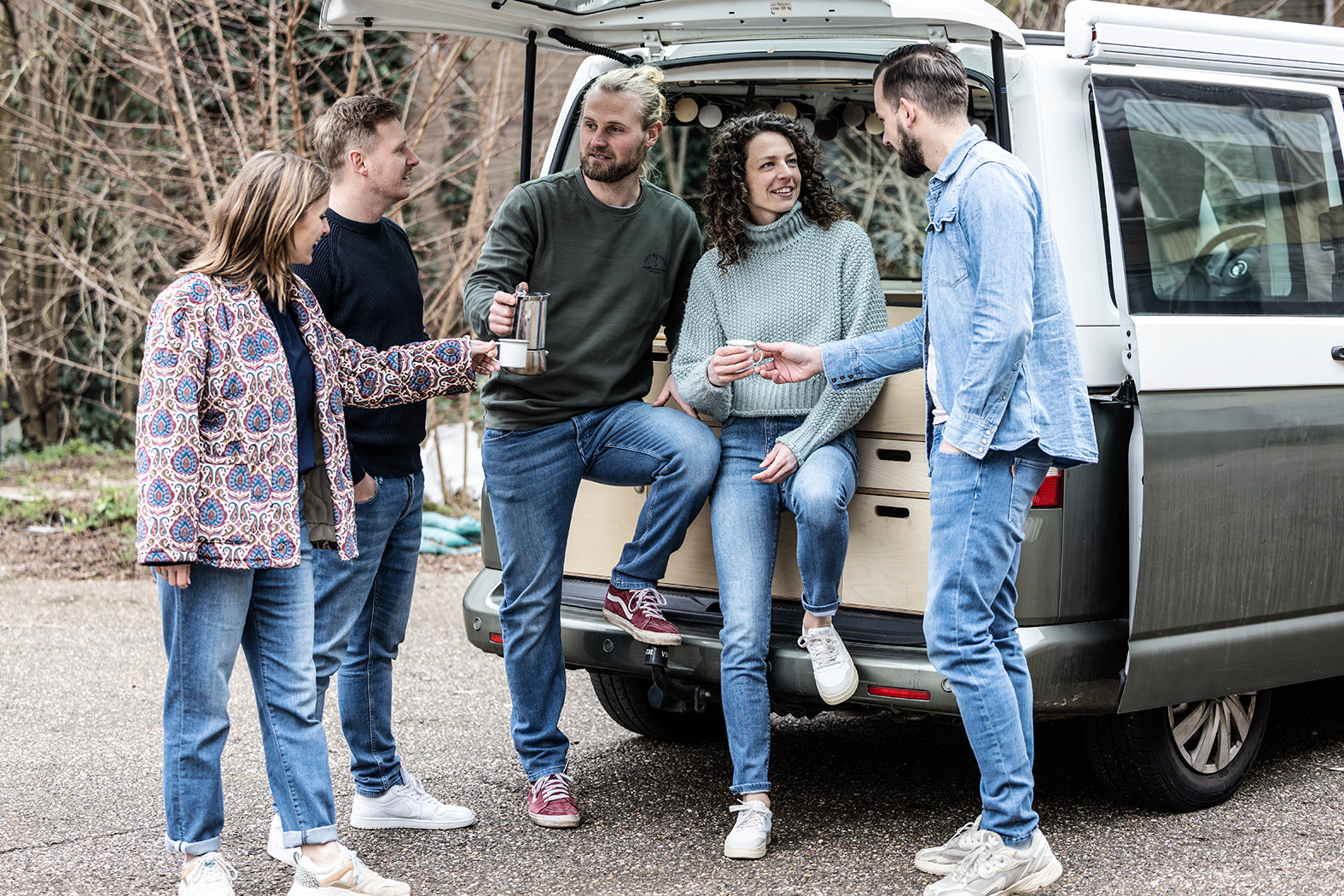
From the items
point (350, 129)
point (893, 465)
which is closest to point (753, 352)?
point (893, 465)

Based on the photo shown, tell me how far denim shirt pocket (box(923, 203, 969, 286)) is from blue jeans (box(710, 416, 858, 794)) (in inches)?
23.2

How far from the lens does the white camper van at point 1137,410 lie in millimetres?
3494

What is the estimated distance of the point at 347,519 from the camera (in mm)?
3391

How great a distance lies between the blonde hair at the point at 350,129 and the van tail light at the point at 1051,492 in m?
1.95

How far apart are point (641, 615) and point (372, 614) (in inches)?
31.0

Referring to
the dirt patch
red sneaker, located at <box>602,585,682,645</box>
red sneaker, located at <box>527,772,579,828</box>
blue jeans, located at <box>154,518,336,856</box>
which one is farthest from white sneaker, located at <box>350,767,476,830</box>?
the dirt patch

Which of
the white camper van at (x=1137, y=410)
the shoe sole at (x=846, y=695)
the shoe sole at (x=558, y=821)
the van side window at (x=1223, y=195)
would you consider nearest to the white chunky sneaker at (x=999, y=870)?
the white camper van at (x=1137, y=410)

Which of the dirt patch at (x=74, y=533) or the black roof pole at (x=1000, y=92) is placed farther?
the dirt patch at (x=74, y=533)

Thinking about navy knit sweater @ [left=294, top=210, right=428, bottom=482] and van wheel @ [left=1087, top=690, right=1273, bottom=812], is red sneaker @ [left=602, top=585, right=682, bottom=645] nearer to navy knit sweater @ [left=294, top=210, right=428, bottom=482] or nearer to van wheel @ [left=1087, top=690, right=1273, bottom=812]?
navy knit sweater @ [left=294, top=210, right=428, bottom=482]

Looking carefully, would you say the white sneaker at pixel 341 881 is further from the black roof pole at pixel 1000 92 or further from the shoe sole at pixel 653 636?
the black roof pole at pixel 1000 92

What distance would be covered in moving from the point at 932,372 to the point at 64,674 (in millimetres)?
4042

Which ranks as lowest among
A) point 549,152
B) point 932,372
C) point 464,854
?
point 464,854

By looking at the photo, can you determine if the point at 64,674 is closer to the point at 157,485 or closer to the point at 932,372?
the point at 157,485

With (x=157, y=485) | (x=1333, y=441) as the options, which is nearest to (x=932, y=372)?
(x=1333, y=441)
